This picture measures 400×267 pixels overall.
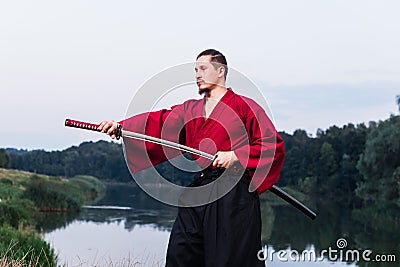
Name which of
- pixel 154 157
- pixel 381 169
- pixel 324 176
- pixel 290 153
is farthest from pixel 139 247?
pixel 290 153

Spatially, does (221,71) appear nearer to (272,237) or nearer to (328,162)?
(272,237)

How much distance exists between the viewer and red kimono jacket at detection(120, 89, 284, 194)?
3408 millimetres

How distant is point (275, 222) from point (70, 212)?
293 inches

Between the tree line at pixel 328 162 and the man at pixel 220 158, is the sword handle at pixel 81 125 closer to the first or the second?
the man at pixel 220 158

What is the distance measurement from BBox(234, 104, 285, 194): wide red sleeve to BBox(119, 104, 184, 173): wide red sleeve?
0.42m

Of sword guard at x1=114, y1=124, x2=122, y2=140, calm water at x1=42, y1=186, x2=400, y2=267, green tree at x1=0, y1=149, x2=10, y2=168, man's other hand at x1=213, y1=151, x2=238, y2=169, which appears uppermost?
green tree at x1=0, y1=149, x2=10, y2=168

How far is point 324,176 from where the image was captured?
52.1 metres

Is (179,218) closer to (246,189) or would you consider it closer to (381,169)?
(246,189)

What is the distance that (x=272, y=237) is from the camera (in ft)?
59.3

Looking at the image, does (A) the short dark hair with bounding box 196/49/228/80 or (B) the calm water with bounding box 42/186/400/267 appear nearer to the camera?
(A) the short dark hair with bounding box 196/49/228/80

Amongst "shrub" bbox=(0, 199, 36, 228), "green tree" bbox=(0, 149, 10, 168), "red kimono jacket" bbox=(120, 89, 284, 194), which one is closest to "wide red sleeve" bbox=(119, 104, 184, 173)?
"red kimono jacket" bbox=(120, 89, 284, 194)

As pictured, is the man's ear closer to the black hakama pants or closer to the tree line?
the black hakama pants

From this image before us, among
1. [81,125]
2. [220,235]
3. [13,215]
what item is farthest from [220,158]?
[13,215]

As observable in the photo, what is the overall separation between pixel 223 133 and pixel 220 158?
0.20 metres
